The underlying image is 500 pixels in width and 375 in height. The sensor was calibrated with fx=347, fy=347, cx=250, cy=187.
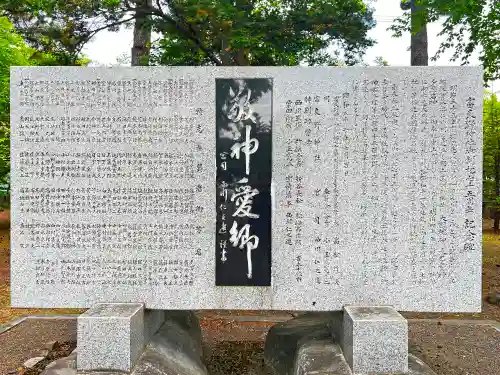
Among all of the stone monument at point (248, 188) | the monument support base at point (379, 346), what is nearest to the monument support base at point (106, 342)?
the stone monument at point (248, 188)

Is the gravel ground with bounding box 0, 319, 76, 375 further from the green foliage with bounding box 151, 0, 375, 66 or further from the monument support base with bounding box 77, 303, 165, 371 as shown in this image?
the green foliage with bounding box 151, 0, 375, 66

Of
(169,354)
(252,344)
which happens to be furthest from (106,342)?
(252,344)

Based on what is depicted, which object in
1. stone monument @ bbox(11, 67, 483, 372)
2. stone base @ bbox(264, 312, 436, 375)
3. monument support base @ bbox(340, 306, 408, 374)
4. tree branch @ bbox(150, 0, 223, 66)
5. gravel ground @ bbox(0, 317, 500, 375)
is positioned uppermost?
tree branch @ bbox(150, 0, 223, 66)

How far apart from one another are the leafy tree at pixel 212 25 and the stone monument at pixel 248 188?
2.34 metres

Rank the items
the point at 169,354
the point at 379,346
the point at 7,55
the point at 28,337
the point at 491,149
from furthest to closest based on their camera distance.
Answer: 1. the point at 491,149
2. the point at 7,55
3. the point at 28,337
4. the point at 169,354
5. the point at 379,346

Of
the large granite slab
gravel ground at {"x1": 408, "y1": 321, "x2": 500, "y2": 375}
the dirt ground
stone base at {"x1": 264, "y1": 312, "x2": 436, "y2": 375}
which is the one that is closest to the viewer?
stone base at {"x1": 264, "y1": 312, "x2": 436, "y2": 375}

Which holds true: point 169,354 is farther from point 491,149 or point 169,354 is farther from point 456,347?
point 491,149

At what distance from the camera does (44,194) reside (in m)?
3.82

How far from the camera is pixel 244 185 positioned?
12.5 ft

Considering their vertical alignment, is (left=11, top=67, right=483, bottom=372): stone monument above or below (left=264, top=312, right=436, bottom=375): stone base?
above

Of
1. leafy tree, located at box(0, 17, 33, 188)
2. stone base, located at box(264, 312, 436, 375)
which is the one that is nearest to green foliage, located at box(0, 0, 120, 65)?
leafy tree, located at box(0, 17, 33, 188)

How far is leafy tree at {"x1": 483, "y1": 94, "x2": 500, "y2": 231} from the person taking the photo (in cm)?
1331

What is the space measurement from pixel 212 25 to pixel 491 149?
1315cm

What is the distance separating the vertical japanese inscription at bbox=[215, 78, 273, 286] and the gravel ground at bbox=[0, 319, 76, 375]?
3.11 meters
